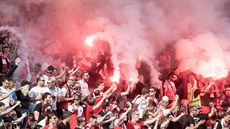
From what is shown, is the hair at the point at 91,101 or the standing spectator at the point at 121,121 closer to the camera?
the standing spectator at the point at 121,121

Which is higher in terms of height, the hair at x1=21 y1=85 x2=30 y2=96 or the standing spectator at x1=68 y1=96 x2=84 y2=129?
the hair at x1=21 y1=85 x2=30 y2=96

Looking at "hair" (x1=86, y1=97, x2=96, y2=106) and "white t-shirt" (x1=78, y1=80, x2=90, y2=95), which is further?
"white t-shirt" (x1=78, y1=80, x2=90, y2=95)

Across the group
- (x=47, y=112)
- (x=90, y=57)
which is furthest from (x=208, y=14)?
(x=47, y=112)

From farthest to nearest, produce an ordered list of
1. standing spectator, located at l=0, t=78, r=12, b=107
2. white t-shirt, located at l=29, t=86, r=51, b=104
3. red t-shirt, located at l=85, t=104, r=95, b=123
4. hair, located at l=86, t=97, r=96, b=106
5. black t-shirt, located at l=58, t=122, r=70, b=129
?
hair, located at l=86, t=97, r=96, b=106 < red t-shirt, located at l=85, t=104, r=95, b=123 < white t-shirt, located at l=29, t=86, r=51, b=104 < standing spectator, located at l=0, t=78, r=12, b=107 < black t-shirt, located at l=58, t=122, r=70, b=129

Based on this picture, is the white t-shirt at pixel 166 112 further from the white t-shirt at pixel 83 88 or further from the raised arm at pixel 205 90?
the raised arm at pixel 205 90

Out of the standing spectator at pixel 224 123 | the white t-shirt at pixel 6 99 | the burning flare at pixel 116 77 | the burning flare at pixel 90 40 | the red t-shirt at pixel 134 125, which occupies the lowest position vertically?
the standing spectator at pixel 224 123

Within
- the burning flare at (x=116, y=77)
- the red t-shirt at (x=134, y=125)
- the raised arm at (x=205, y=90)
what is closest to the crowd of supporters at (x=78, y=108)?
the red t-shirt at (x=134, y=125)

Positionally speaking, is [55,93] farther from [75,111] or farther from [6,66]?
[6,66]

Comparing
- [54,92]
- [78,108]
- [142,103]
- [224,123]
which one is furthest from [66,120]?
[224,123]

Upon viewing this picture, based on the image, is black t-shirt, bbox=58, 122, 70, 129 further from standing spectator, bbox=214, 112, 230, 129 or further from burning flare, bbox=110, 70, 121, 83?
burning flare, bbox=110, 70, 121, 83

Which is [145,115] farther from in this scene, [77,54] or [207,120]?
[77,54]

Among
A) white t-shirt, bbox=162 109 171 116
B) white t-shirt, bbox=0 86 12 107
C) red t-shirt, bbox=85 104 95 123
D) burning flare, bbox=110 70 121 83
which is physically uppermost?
burning flare, bbox=110 70 121 83

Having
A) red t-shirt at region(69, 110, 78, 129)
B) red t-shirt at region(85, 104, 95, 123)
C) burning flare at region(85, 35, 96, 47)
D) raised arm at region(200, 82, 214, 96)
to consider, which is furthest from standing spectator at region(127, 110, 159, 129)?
burning flare at region(85, 35, 96, 47)

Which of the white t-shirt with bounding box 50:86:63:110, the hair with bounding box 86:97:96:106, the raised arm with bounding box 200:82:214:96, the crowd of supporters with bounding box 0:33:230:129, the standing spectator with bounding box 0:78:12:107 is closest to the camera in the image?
the crowd of supporters with bounding box 0:33:230:129
